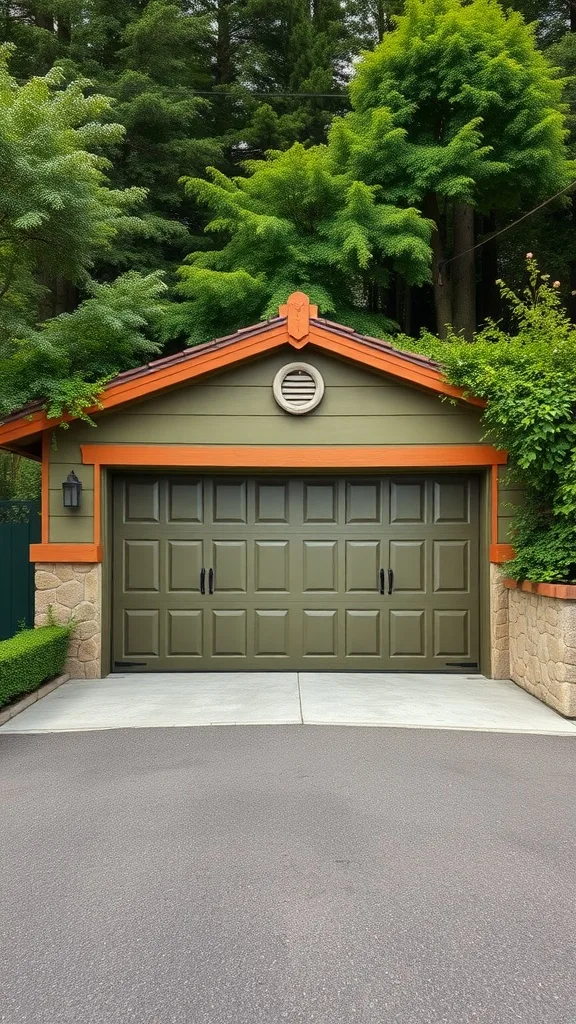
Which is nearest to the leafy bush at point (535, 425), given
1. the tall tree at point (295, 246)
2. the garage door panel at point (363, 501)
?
the garage door panel at point (363, 501)

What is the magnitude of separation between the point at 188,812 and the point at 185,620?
3.80 meters

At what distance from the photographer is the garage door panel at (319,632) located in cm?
731

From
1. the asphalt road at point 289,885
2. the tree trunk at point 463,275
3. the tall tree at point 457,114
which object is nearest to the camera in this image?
the asphalt road at point 289,885

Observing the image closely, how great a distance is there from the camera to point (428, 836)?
10.8 ft

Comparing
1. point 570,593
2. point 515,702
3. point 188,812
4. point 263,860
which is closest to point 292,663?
point 515,702

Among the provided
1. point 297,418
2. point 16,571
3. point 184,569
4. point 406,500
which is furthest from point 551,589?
point 16,571

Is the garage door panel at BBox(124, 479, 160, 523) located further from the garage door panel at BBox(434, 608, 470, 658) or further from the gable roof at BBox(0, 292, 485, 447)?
the garage door panel at BBox(434, 608, 470, 658)

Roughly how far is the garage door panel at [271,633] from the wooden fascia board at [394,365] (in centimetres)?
286

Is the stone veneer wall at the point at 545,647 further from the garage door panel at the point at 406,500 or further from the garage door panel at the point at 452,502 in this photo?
the garage door panel at the point at 406,500

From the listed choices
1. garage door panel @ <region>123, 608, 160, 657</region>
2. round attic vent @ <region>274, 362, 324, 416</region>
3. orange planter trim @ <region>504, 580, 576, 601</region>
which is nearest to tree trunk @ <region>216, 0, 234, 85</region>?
round attic vent @ <region>274, 362, 324, 416</region>

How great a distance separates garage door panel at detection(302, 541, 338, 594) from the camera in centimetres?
734

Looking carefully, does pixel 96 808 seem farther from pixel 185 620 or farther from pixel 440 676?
pixel 440 676

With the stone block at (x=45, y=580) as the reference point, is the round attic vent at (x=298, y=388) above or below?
above

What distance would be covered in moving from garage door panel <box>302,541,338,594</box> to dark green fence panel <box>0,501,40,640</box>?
125 inches
